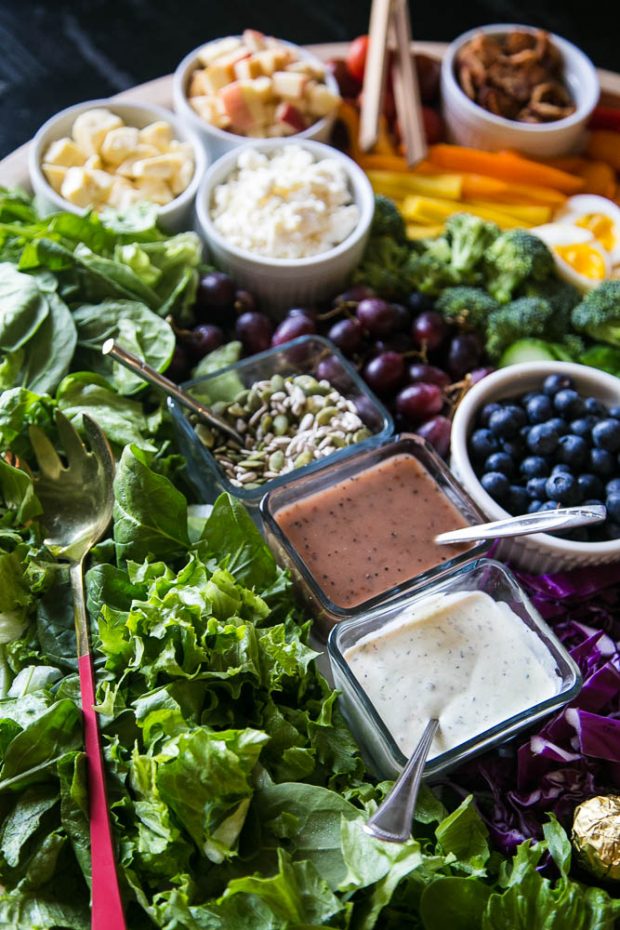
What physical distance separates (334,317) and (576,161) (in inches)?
32.8

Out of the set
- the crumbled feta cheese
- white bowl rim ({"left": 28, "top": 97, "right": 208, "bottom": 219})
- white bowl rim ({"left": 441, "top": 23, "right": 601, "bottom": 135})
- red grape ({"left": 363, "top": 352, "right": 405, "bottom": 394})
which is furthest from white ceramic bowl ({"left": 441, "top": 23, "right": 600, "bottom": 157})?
red grape ({"left": 363, "top": 352, "right": 405, "bottom": 394})

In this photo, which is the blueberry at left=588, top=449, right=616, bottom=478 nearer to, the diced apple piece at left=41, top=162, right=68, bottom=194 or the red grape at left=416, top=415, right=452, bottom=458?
the red grape at left=416, top=415, right=452, bottom=458

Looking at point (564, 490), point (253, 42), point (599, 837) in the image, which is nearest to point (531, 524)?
point (564, 490)

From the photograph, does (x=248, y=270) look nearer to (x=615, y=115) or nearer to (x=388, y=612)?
(x=388, y=612)

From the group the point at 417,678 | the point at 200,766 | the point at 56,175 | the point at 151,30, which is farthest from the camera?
the point at 151,30

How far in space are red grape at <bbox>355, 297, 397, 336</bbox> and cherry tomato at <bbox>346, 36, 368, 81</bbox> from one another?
0.82 meters

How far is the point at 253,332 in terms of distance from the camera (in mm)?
1917

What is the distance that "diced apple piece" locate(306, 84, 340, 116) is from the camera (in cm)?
222

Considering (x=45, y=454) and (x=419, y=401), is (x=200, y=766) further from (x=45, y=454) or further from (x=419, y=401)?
(x=419, y=401)

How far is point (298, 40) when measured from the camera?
2738mm

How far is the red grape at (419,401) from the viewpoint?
1821 millimetres

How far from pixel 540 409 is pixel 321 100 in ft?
3.30

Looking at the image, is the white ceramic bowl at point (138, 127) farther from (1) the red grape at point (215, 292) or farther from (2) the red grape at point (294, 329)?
(2) the red grape at point (294, 329)

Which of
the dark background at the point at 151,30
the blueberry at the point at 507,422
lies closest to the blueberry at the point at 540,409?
the blueberry at the point at 507,422
